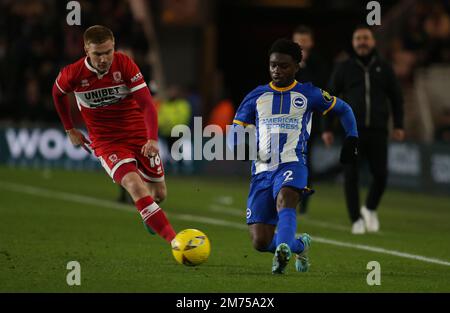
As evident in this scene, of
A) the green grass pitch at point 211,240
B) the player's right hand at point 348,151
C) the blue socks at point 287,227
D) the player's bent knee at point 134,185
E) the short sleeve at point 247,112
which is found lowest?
the green grass pitch at point 211,240

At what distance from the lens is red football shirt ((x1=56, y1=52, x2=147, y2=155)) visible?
987cm

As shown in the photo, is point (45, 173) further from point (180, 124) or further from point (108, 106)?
point (108, 106)

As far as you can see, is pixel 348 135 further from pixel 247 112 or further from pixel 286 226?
pixel 286 226

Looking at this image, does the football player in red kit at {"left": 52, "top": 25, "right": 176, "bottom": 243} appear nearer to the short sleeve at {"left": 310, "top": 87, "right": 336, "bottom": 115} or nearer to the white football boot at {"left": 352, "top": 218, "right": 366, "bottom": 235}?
the short sleeve at {"left": 310, "top": 87, "right": 336, "bottom": 115}

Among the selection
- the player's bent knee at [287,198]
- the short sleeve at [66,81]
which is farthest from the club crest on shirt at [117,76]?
the player's bent knee at [287,198]

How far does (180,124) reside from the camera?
78.7 feet

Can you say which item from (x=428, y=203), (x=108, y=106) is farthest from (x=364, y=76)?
(x=428, y=203)

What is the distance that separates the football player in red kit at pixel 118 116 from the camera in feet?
31.2

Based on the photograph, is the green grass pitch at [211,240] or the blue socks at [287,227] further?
the blue socks at [287,227]

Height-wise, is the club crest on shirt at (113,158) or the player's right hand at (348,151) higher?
the player's right hand at (348,151)

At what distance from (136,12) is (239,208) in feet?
41.2

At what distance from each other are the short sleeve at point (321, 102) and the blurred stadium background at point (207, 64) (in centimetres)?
878

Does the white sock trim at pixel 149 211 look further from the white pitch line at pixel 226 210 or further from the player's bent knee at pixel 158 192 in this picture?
the white pitch line at pixel 226 210

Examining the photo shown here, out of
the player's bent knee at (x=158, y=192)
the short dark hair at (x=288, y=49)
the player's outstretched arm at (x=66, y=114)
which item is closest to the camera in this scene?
the short dark hair at (x=288, y=49)
